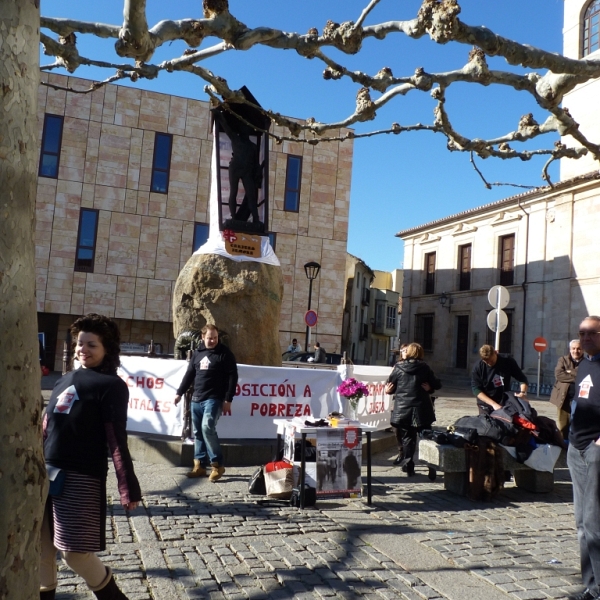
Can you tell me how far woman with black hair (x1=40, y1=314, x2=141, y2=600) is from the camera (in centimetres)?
324

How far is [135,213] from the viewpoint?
26125mm

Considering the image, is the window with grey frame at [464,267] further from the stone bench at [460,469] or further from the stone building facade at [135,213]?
the stone bench at [460,469]

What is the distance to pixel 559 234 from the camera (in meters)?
30.2

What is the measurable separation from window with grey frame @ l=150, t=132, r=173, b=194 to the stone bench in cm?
2161

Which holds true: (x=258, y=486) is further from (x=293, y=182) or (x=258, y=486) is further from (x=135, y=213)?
(x=293, y=182)

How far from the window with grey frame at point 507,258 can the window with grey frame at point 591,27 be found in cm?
997

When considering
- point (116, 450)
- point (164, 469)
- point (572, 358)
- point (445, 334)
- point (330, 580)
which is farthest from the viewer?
point (445, 334)

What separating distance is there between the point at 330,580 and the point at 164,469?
3.92 metres

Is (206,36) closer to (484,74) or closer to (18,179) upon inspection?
(484,74)

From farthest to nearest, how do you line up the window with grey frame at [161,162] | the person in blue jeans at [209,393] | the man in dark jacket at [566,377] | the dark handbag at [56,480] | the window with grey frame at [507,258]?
the window with grey frame at [507,258] → the window with grey frame at [161,162] → the man in dark jacket at [566,377] → the person in blue jeans at [209,393] → the dark handbag at [56,480]

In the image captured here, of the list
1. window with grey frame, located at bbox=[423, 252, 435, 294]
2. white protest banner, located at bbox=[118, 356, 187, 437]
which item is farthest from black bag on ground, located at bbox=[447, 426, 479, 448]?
window with grey frame, located at bbox=[423, 252, 435, 294]

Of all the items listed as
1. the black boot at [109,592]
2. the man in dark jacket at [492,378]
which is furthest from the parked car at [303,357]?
the black boot at [109,592]

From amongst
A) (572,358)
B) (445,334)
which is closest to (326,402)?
(572,358)

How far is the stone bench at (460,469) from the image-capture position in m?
6.82
